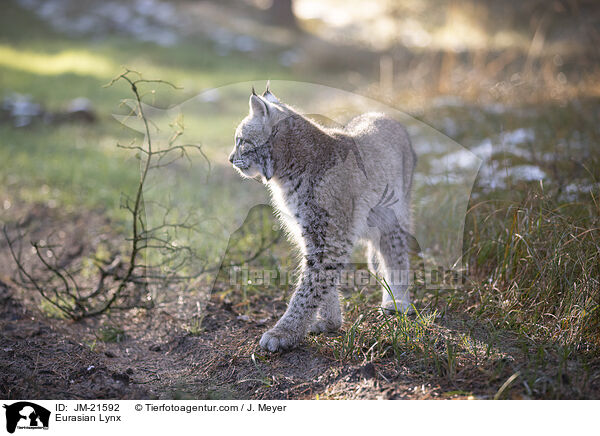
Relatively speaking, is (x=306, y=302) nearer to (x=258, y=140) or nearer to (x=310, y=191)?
(x=310, y=191)

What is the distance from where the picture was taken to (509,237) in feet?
12.9

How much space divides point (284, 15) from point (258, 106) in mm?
14261

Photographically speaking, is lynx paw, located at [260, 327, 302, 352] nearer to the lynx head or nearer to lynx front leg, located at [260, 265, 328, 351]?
lynx front leg, located at [260, 265, 328, 351]

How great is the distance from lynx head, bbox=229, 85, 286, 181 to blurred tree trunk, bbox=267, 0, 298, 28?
1381cm

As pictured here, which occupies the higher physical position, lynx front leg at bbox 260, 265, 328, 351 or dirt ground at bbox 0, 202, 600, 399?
lynx front leg at bbox 260, 265, 328, 351

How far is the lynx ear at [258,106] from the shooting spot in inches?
132

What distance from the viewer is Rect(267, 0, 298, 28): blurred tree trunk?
16.5 meters

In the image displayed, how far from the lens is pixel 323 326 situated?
3.74 m

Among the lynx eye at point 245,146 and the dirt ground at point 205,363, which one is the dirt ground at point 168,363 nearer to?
the dirt ground at point 205,363
